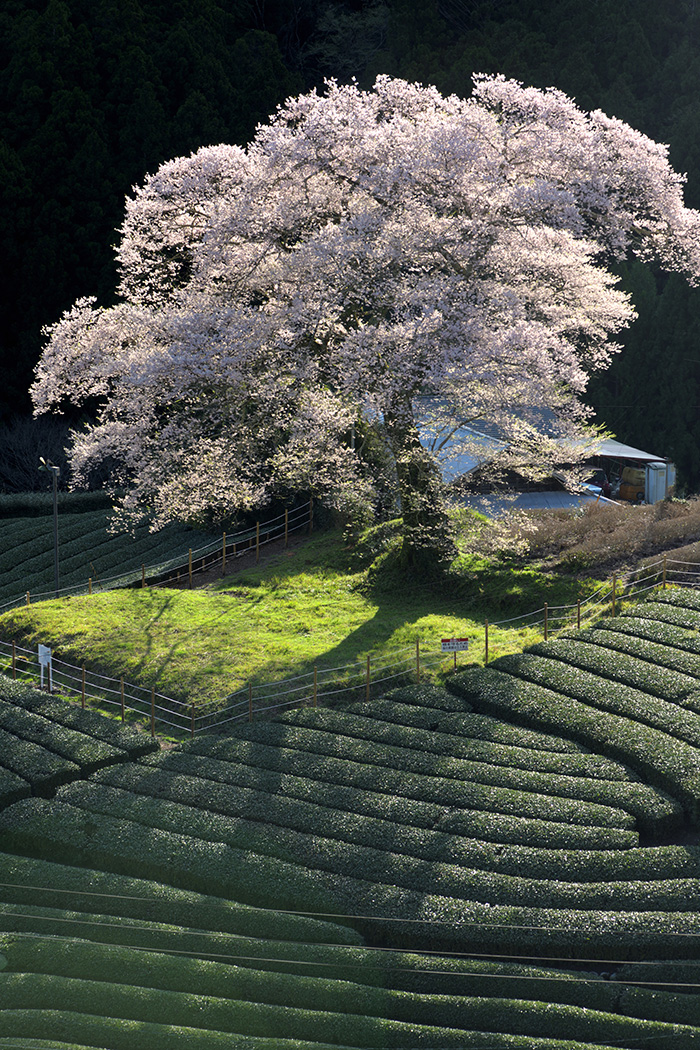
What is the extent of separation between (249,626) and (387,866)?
36.4ft

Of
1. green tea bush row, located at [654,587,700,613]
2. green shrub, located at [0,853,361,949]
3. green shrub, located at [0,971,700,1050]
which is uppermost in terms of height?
green tea bush row, located at [654,587,700,613]

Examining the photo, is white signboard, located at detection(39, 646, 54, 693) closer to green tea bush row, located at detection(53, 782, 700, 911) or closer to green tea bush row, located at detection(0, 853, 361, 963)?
green tea bush row, located at detection(53, 782, 700, 911)

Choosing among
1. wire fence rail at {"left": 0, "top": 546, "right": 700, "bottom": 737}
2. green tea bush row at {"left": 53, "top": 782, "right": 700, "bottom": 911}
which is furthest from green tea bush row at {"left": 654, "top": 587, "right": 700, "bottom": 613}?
green tea bush row at {"left": 53, "top": 782, "right": 700, "bottom": 911}

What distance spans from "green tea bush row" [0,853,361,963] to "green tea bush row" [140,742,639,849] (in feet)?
8.27

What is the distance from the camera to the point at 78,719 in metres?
22.0

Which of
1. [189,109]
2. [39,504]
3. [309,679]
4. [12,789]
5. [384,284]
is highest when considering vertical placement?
[189,109]

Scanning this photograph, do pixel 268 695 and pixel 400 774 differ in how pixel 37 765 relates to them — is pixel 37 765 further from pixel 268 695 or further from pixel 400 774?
pixel 400 774

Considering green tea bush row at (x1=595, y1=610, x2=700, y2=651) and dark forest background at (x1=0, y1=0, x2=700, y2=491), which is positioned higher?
dark forest background at (x1=0, y1=0, x2=700, y2=491)

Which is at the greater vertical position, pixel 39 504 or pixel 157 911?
pixel 39 504

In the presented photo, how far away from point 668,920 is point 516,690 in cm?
692

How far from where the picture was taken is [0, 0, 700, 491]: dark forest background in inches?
1983

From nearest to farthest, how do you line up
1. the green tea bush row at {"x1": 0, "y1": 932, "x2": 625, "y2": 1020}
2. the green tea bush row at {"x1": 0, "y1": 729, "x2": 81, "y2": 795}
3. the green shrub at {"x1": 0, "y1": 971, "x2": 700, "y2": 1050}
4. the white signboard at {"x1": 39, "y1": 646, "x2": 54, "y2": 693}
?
the green shrub at {"x1": 0, "y1": 971, "x2": 700, "y2": 1050} → the green tea bush row at {"x1": 0, "y1": 932, "x2": 625, "y2": 1020} → the green tea bush row at {"x1": 0, "y1": 729, "x2": 81, "y2": 795} → the white signboard at {"x1": 39, "y1": 646, "x2": 54, "y2": 693}

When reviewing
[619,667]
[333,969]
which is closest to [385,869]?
[333,969]

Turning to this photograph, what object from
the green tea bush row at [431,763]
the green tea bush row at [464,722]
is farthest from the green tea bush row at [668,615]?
the green tea bush row at [431,763]
